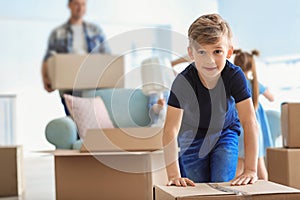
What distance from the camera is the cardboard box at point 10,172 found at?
3078 mm

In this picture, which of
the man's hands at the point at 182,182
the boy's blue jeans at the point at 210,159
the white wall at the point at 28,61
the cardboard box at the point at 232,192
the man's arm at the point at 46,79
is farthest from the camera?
the white wall at the point at 28,61

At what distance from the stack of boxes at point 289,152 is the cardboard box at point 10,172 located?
161cm

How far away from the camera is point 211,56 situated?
1557 millimetres

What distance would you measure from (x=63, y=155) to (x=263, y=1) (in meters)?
3.80

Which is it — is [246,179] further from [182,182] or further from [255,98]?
[255,98]

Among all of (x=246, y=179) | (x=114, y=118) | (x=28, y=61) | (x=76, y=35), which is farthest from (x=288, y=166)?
(x=28, y=61)

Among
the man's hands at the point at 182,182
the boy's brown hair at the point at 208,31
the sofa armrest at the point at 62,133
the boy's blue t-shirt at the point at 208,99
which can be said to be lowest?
the man's hands at the point at 182,182

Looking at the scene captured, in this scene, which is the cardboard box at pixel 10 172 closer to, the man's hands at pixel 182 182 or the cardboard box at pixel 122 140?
the cardboard box at pixel 122 140

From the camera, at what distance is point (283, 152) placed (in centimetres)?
200

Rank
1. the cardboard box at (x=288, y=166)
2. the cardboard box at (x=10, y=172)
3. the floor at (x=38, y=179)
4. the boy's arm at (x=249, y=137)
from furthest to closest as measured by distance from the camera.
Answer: the cardboard box at (x=10, y=172) → the floor at (x=38, y=179) → the cardboard box at (x=288, y=166) → the boy's arm at (x=249, y=137)

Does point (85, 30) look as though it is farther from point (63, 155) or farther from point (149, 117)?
point (63, 155)

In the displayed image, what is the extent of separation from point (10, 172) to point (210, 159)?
168 cm

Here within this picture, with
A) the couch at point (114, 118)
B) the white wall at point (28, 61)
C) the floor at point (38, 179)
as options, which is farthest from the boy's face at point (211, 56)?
the white wall at point (28, 61)

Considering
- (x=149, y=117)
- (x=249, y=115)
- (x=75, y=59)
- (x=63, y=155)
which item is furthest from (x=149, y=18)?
(x=249, y=115)
